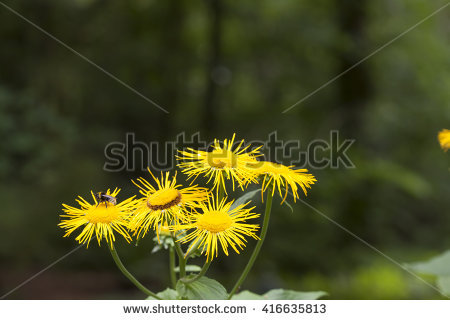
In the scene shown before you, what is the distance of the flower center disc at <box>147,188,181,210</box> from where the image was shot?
0.66 m

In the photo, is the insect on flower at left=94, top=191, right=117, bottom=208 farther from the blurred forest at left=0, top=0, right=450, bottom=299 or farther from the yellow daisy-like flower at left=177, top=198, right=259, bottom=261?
the blurred forest at left=0, top=0, right=450, bottom=299

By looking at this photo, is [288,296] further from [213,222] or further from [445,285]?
[445,285]

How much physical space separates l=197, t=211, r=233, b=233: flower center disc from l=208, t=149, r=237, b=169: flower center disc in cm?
9

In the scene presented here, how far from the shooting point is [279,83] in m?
4.91

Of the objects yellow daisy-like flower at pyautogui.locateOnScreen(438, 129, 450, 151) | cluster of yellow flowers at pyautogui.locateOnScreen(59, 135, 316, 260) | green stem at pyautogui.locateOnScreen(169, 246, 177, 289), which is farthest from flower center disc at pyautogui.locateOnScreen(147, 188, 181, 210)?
yellow daisy-like flower at pyautogui.locateOnScreen(438, 129, 450, 151)

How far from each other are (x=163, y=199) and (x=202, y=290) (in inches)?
6.1

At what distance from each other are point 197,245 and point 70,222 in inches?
8.7

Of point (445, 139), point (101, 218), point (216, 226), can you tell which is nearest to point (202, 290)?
point (216, 226)

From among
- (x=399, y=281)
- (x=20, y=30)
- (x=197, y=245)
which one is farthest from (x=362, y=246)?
(x=20, y=30)

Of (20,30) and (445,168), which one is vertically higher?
(20,30)

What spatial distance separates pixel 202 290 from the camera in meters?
0.63

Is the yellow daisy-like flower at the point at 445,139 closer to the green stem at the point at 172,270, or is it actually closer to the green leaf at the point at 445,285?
the green leaf at the point at 445,285

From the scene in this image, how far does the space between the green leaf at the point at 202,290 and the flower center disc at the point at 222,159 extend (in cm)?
19

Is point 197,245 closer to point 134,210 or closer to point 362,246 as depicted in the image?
point 134,210
